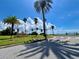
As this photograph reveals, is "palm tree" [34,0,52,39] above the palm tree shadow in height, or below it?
above

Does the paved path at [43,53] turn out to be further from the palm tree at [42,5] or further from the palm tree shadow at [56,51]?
the palm tree at [42,5]

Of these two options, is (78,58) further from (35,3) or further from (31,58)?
(35,3)

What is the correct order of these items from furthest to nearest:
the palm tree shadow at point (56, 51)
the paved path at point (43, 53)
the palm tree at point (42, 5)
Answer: the palm tree at point (42, 5), the palm tree shadow at point (56, 51), the paved path at point (43, 53)

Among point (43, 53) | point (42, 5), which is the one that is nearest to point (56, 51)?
point (43, 53)

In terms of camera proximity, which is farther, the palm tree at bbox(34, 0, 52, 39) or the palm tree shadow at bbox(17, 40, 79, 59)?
the palm tree at bbox(34, 0, 52, 39)

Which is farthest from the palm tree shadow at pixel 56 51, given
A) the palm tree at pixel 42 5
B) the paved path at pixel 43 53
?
the palm tree at pixel 42 5

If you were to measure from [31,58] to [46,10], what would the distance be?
34.7 m

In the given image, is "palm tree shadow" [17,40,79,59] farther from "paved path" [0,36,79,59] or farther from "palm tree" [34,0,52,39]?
"palm tree" [34,0,52,39]

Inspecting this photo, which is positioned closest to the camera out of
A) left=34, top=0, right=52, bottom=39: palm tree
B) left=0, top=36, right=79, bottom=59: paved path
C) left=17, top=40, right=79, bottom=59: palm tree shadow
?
left=0, top=36, right=79, bottom=59: paved path

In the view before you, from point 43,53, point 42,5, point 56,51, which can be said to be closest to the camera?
point 43,53

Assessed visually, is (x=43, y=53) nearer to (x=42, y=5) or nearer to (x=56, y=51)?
(x=56, y=51)

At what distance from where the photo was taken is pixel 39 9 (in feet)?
145

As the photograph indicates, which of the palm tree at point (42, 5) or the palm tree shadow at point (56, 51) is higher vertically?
the palm tree at point (42, 5)

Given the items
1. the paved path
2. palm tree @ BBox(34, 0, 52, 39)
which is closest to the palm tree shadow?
the paved path
